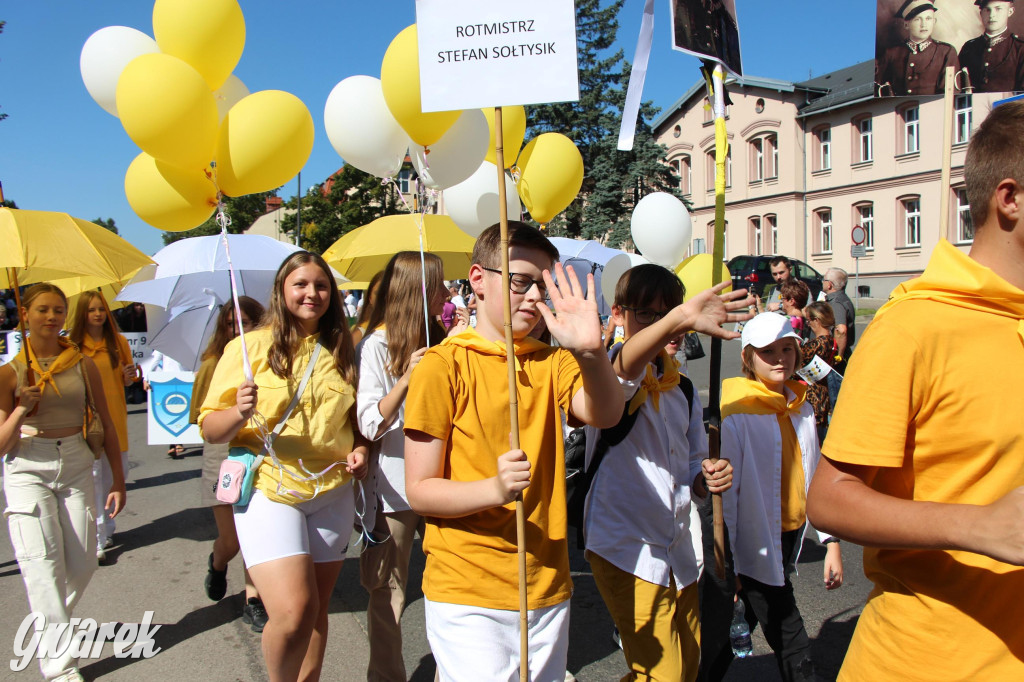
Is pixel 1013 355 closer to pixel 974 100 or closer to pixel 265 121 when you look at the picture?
pixel 265 121

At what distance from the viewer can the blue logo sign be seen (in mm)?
7383

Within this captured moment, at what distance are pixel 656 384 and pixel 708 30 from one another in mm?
1248

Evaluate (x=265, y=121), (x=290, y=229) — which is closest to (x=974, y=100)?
(x=265, y=121)

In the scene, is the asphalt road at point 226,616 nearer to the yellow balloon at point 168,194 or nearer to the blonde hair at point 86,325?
the blonde hair at point 86,325

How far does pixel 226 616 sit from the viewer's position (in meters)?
4.40

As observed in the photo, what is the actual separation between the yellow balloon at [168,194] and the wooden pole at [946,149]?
301 centimetres

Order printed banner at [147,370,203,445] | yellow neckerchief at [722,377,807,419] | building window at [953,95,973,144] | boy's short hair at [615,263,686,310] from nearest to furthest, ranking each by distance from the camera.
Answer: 1. boy's short hair at [615,263,686,310]
2. yellow neckerchief at [722,377,807,419]
3. printed banner at [147,370,203,445]
4. building window at [953,95,973,144]

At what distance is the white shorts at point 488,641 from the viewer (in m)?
2.03

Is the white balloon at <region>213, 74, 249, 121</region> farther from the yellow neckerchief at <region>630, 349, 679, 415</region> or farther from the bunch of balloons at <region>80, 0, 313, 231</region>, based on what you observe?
the yellow neckerchief at <region>630, 349, 679, 415</region>

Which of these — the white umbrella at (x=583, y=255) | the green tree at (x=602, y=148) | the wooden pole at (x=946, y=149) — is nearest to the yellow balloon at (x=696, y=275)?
the wooden pole at (x=946, y=149)

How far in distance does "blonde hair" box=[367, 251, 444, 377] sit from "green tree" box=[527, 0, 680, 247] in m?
14.9

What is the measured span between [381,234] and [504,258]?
4.27 metres

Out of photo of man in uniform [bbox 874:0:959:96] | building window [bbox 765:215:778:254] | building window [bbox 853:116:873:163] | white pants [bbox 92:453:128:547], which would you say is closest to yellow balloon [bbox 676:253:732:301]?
photo of man in uniform [bbox 874:0:959:96]

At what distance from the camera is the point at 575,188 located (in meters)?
4.66
